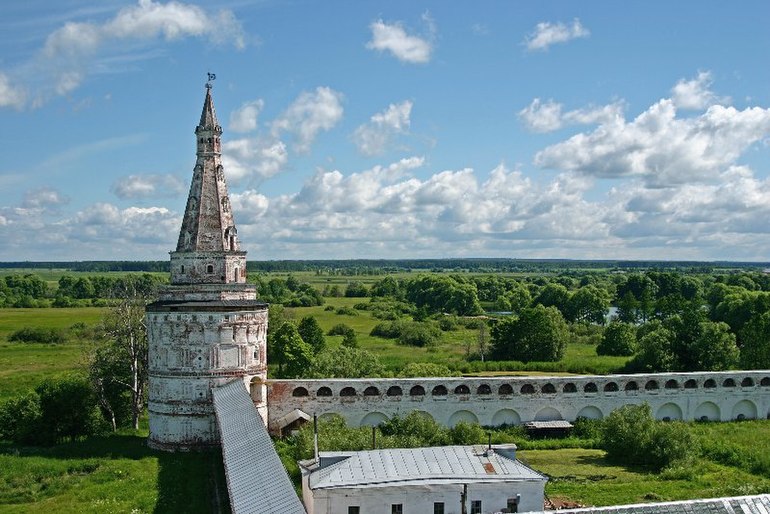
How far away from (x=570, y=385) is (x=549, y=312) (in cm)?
3390

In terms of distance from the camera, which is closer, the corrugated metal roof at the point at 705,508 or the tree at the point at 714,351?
the corrugated metal roof at the point at 705,508

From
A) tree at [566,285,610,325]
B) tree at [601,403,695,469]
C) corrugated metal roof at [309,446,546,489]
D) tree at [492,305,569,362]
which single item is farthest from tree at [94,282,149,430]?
tree at [566,285,610,325]

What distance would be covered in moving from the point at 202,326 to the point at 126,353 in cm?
1156

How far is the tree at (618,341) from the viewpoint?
→ 75.0 m

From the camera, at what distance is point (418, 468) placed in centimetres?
2569

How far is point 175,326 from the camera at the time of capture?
36.2 metres

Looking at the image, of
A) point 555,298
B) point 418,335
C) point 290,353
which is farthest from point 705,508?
point 555,298

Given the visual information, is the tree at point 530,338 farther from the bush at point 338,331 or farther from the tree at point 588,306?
the tree at point 588,306

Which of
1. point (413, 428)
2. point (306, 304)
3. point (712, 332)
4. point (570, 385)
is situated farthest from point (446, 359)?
point (306, 304)

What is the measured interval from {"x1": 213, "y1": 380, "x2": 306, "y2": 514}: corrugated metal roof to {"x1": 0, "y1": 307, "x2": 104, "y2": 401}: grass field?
24.9m

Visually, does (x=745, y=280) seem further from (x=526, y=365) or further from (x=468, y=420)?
(x=468, y=420)

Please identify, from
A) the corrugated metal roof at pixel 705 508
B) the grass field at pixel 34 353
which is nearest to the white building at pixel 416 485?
the corrugated metal roof at pixel 705 508

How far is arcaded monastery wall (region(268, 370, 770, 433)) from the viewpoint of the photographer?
4031cm

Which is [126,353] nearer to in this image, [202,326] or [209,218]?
[202,326]
